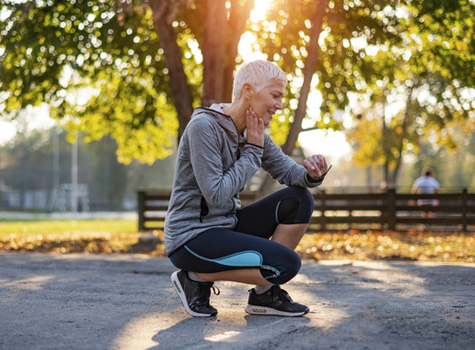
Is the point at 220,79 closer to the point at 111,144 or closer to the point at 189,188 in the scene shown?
the point at 189,188

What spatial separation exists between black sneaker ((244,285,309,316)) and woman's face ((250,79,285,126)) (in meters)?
1.12

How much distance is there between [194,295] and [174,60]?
→ 24.3ft

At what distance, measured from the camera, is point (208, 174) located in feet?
12.4

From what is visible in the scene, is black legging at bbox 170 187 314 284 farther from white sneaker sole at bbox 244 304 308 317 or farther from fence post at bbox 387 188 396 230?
fence post at bbox 387 188 396 230

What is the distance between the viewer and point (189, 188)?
13.0ft

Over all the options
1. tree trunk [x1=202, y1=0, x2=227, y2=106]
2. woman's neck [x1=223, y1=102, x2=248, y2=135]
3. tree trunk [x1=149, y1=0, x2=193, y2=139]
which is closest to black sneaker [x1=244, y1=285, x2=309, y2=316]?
woman's neck [x1=223, y1=102, x2=248, y2=135]

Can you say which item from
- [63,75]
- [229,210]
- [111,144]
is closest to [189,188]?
[229,210]

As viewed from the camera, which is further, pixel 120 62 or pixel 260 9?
pixel 120 62

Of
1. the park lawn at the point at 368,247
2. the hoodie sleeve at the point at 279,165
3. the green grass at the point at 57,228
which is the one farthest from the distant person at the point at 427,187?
the hoodie sleeve at the point at 279,165

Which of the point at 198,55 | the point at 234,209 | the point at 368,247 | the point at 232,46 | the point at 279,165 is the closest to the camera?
the point at 234,209

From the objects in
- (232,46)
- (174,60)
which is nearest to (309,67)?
(232,46)

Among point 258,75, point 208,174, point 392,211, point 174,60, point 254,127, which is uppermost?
point 174,60

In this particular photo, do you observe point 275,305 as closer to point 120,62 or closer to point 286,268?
point 286,268

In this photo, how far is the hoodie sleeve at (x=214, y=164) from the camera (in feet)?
12.3
